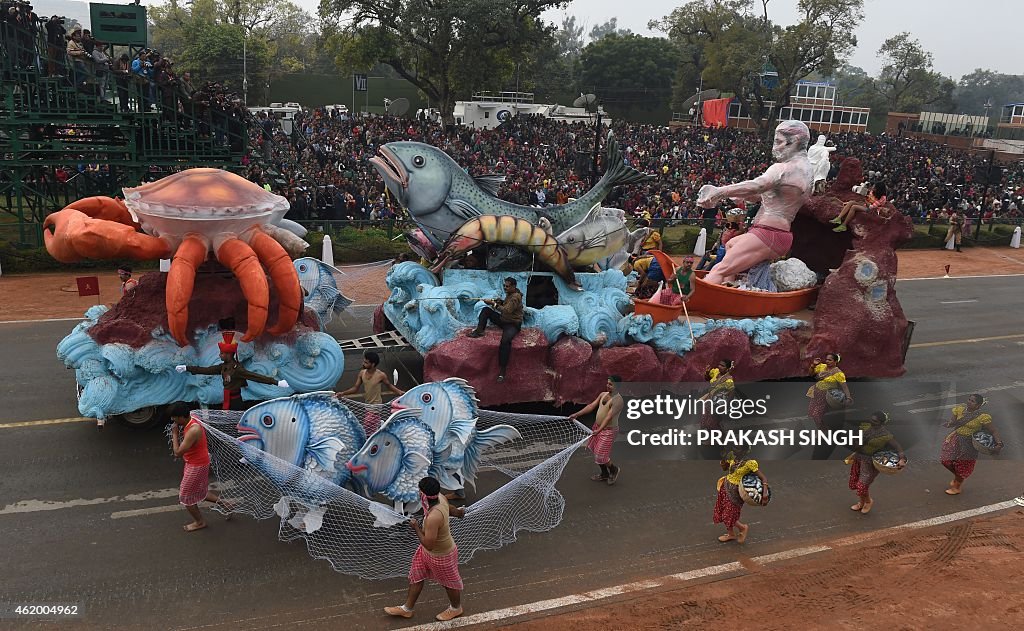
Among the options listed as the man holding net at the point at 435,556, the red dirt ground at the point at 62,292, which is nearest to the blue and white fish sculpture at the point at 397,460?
the man holding net at the point at 435,556

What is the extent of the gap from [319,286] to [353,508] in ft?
19.5

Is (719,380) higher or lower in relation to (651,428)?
higher

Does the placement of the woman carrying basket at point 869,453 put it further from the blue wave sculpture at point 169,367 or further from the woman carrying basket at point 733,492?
the blue wave sculpture at point 169,367

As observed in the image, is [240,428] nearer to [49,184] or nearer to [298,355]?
A: [298,355]

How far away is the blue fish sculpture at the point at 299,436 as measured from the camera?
283 inches

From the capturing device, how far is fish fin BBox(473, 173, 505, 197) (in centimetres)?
1123

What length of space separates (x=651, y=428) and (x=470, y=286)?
286cm

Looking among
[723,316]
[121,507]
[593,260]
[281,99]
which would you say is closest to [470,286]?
[593,260]

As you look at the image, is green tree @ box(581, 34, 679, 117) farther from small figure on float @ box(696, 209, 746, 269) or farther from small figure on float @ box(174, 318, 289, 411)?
small figure on float @ box(174, 318, 289, 411)

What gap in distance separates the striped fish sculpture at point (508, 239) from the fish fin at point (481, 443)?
10.7 feet

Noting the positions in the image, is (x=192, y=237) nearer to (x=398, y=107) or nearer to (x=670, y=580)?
(x=670, y=580)

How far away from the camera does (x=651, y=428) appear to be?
A: 9812 millimetres

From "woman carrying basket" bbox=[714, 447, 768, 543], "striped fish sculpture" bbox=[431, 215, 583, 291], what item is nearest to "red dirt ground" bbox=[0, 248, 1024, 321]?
"striped fish sculpture" bbox=[431, 215, 583, 291]

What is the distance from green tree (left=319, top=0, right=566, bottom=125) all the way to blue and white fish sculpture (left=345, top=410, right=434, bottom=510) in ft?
99.2
